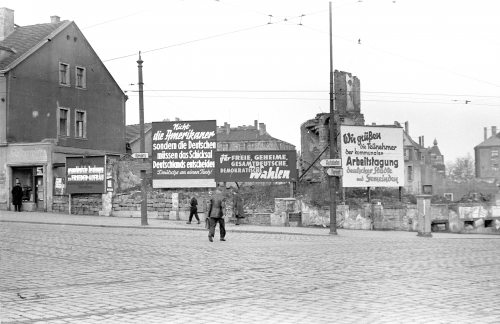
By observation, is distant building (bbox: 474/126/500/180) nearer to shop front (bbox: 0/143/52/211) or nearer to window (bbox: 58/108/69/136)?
window (bbox: 58/108/69/136)

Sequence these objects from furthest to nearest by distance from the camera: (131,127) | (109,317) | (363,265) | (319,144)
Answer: (131,127)
(319,144)
(363,265)
(109,317)

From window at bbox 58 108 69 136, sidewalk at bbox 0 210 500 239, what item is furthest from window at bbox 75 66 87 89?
sidewalk at bbox 0 210 500 239

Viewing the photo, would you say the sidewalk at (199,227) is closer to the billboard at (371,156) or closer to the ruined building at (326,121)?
the billboard at (371,156)

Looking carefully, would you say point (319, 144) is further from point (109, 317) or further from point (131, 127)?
point (109, 317)

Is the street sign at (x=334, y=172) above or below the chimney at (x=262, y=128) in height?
below

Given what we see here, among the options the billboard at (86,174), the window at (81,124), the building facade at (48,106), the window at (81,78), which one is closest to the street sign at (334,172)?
the billboard at (86,174)

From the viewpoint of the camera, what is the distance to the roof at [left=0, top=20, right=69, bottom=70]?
39.7 meters

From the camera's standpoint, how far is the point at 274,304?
27.0ft

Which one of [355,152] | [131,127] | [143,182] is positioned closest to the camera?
[143,182]

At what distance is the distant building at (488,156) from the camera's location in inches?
4532

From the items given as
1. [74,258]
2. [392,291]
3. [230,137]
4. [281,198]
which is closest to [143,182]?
[281,198]

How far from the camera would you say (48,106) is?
4112 cm

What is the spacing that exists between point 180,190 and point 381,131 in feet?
38.0

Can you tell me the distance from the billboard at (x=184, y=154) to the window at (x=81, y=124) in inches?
445
